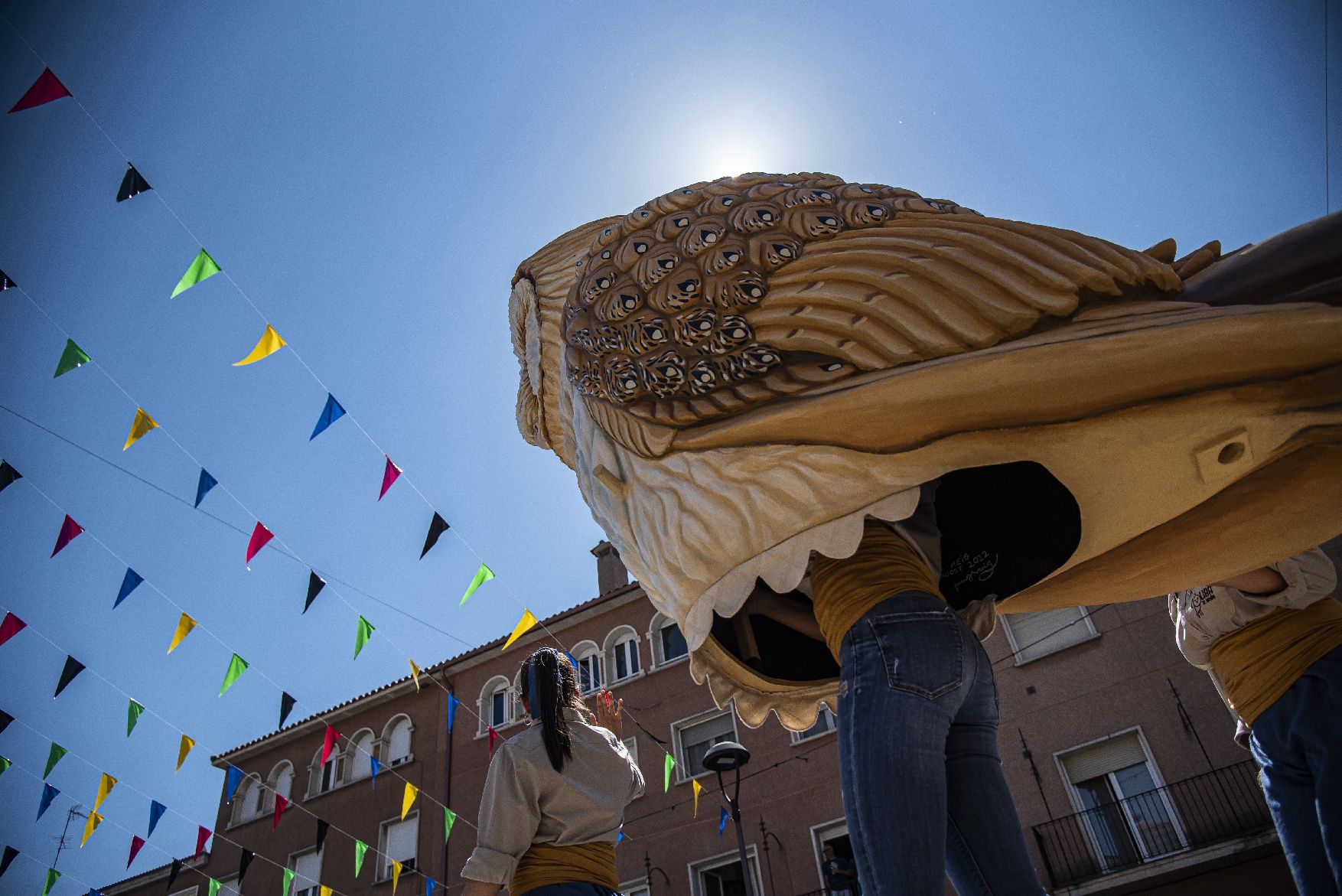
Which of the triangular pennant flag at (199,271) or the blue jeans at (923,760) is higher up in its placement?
the triangular pennant flag at (199,271)

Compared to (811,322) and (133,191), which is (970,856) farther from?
(133,191)

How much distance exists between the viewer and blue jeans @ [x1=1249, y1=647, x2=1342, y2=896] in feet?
6.01

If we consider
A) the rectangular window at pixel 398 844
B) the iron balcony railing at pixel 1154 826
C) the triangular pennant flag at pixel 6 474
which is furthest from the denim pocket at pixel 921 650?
the rectangular window at pixel 398 844

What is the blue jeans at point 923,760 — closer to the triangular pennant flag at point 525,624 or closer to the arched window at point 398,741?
the triangular pennant flag at point 525,624

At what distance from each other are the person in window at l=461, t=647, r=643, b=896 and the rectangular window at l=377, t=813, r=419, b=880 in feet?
57.3

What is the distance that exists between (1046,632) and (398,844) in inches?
524

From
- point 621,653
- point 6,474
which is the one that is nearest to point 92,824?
point 6,474

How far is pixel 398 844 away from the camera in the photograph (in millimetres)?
18000

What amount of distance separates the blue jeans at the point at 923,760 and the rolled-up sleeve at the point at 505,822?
1041 millimetres

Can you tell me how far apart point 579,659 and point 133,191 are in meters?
14.0

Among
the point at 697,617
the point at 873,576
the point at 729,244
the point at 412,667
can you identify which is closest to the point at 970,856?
the point at 873,576

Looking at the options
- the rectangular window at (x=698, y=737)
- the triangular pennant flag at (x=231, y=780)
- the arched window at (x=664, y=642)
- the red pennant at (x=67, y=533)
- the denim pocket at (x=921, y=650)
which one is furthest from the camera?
the arched window at (x=664, y=642)

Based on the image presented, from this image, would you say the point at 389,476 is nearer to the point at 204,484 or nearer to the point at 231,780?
the point at 204,484

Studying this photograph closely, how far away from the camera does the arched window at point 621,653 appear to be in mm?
17609
